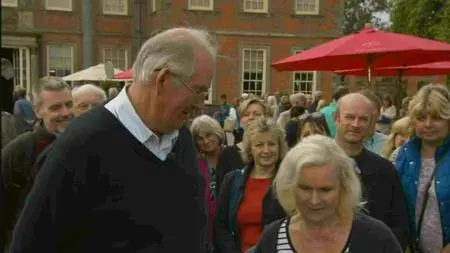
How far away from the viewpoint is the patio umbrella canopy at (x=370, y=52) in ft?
22.1

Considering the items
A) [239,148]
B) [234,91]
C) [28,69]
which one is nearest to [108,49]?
[28,69]

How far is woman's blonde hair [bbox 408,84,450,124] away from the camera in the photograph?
3785mm

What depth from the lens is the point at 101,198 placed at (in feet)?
6.33

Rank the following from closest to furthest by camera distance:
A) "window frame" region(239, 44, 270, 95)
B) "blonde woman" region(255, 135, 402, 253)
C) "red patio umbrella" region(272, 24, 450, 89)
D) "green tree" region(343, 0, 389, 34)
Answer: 1. "blonde woman" region(255, 135, 402, 253)
2. "red patio umbrella" region(272, 24, 450, 89)
3. "window frame" region(239, 44, 270, 95)
4. "green tree" region(343, 0, 389, 34)

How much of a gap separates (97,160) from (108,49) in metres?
26.7

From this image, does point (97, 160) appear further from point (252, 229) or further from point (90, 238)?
point (252, 229)

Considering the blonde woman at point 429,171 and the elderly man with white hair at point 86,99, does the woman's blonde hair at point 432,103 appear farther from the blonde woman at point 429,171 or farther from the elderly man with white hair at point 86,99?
the elderly man with white hair at point 86,99

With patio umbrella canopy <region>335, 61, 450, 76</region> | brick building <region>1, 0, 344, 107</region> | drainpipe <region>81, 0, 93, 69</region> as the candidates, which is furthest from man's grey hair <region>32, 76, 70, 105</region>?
brick building <region>1, 0, 344, 107</region>

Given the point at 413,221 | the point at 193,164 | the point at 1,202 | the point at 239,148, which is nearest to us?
the point at 1,202

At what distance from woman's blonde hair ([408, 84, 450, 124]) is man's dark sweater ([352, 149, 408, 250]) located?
0.45 meters

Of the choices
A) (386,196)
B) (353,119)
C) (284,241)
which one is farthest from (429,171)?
(284,241)

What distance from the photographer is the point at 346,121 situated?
3.90 meters

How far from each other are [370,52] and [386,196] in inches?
131

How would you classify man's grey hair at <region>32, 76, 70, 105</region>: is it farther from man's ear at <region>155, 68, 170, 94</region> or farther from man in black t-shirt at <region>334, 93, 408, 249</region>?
man's ear at <region>155, 68, 170, 94</region>
